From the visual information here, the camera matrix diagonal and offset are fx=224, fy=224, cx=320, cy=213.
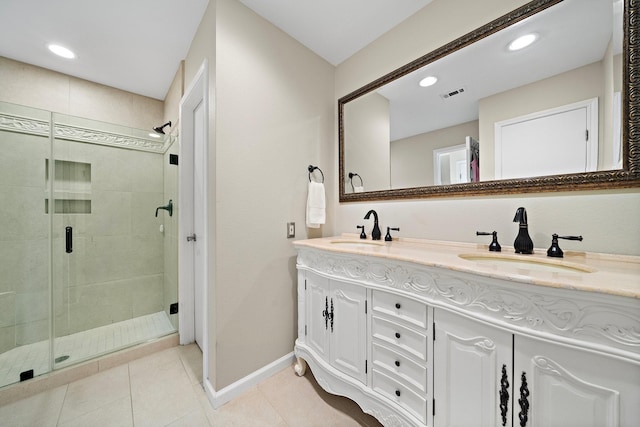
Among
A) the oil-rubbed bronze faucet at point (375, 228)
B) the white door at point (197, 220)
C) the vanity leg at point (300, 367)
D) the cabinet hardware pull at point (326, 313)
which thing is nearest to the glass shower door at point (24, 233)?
the white door at point (197, 220)

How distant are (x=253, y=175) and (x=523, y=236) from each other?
149cm

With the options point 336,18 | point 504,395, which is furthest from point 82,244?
point 504,395

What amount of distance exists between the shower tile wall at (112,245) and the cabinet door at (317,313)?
192 cm

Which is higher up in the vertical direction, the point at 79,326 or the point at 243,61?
the point at 243,61

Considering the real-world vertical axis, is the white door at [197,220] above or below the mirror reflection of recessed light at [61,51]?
below

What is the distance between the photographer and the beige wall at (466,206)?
2.97 feet

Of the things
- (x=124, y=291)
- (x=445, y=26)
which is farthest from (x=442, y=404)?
(x=124, y=291)

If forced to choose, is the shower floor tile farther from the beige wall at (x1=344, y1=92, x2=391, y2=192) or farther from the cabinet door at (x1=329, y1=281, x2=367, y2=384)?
the beige wall at (x1=344, y1=92, x2=391, y2=192)

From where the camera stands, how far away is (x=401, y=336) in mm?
1018

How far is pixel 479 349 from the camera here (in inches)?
31.0

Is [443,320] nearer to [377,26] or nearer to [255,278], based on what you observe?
[255,278]

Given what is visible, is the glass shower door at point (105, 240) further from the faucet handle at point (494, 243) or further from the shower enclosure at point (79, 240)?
the faucet handle at point (494, 243)

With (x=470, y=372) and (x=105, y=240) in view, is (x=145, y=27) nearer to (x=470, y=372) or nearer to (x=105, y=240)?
(x=105, y=240)

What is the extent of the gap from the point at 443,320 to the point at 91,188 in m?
3.00
